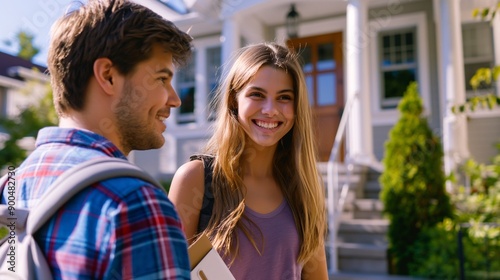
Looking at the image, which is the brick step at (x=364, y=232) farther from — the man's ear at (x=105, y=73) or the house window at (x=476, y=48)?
the man's ear at (x=105, y=73)

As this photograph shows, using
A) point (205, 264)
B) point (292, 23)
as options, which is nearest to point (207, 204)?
point (205, 264)

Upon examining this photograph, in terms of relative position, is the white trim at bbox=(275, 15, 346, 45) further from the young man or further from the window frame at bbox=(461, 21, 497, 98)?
the young man

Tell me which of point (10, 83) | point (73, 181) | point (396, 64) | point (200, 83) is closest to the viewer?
point (73, 181)

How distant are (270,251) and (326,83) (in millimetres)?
8010

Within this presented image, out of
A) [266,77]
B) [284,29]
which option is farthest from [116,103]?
[284,29]

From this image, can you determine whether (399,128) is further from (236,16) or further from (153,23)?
(153,23)

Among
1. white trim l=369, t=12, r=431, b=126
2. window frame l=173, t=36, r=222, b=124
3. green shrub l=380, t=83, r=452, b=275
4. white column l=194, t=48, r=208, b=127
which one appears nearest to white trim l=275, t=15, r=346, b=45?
white trim l=369, t=12, r=431, b=126

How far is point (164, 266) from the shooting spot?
781 millimetres

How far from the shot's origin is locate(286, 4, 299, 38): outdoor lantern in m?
8.55

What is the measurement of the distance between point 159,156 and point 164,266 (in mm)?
10028

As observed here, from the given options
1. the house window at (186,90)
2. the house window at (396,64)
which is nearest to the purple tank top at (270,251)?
the house window at (396,64)

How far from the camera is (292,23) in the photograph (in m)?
8.90

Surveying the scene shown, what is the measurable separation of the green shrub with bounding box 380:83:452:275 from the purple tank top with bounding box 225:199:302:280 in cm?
399

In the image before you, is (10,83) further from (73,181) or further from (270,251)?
(73,181)
